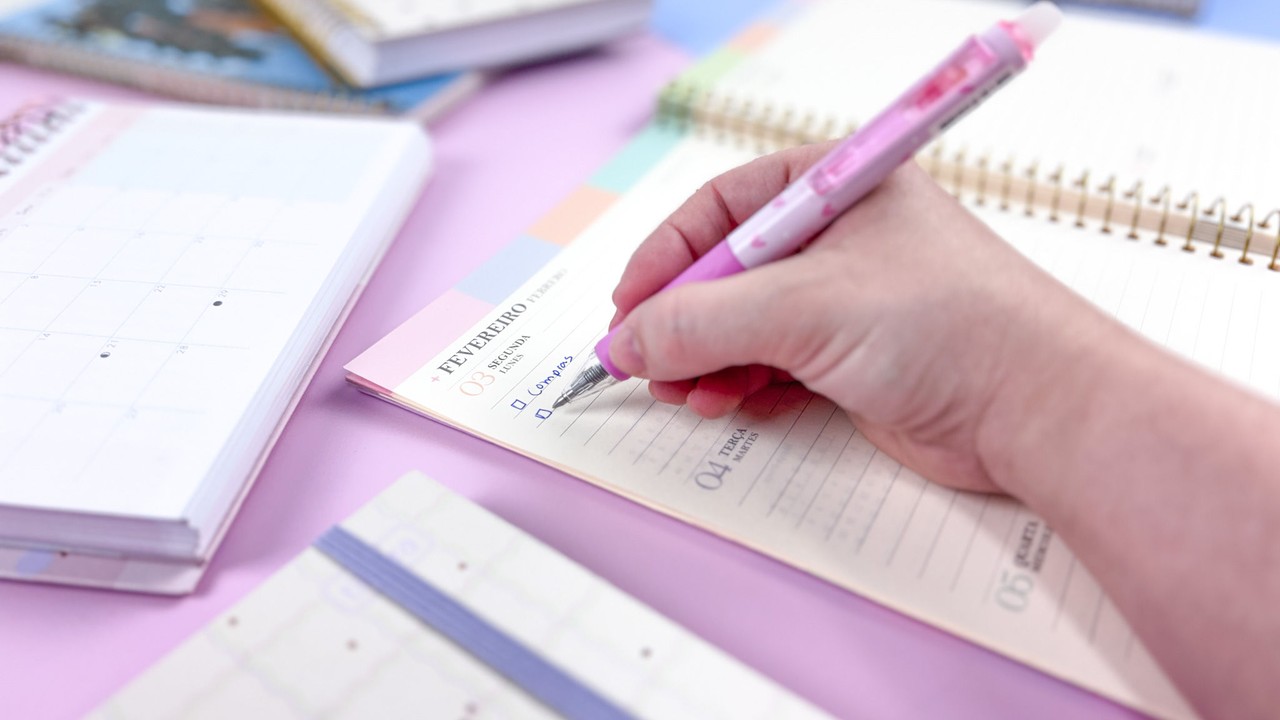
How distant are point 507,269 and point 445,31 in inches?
15.6

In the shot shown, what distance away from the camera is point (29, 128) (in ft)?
2.72

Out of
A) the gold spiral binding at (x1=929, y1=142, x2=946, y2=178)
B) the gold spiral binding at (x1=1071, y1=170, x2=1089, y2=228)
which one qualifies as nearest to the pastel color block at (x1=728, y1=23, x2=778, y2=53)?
the gold spiral binding at (x1=929, y1=142, x2=946, y2=178)

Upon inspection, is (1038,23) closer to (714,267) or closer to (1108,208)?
(714,267)

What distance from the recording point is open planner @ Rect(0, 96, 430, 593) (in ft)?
1.63

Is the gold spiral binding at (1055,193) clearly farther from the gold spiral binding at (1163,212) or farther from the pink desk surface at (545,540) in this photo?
the pink desk surface at (545,540)

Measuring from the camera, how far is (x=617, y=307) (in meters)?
0.61

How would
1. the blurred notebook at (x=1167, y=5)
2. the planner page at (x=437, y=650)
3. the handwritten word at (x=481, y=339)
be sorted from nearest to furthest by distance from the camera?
the planner page at (x=437, y=650), the handwritten word at (x=481, y=339), the blurred notebook at (x=1167, y=5)

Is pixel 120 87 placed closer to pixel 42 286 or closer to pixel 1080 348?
pixel 42 286

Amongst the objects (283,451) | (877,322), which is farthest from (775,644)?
(283,451)

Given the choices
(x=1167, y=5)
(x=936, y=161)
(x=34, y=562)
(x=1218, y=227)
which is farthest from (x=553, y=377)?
(x=1167, y=5)

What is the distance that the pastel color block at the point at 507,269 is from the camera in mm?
697

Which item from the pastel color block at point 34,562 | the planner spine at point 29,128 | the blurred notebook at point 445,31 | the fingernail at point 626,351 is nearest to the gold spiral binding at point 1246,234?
the fingernail at point 626,351

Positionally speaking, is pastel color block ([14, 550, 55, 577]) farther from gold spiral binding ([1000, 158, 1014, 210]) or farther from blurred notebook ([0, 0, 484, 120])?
gold spiral binding ([1000, 158, 1014, 210])

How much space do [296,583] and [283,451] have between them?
14 centimetres
